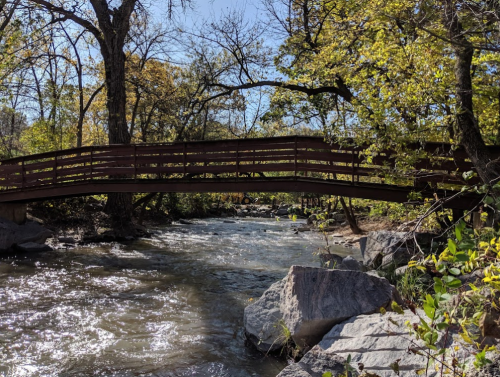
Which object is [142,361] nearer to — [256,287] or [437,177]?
[256,287]

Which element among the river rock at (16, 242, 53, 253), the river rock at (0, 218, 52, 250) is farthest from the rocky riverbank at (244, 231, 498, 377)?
the river rock at (0, 218, 52, 250)

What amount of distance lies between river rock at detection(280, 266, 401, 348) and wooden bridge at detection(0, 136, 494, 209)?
3.13 metres

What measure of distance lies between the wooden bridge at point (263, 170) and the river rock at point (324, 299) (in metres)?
3.13

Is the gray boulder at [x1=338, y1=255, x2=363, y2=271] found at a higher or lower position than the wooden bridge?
lower

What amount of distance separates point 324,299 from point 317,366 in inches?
39.5

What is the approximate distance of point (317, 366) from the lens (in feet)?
11.2

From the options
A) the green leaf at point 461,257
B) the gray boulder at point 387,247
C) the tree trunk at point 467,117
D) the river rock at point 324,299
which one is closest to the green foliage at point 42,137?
the gray boulder at point 387,247

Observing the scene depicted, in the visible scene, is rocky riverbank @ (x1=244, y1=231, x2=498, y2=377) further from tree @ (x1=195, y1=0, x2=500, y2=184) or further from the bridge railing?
the bridge railing

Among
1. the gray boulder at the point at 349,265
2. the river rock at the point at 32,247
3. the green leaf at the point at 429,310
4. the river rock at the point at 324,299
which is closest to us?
the green leaf at the point at 429,310

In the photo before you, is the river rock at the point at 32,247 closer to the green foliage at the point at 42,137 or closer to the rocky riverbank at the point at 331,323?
the green foliage at the point at 42,137

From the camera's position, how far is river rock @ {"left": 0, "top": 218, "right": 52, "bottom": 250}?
430 inches

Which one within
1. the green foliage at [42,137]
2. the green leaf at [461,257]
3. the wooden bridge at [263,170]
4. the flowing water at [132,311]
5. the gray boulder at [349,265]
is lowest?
the flowing water at [132,311]

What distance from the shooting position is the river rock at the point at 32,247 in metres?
11.1

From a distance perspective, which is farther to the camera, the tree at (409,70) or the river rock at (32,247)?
the river rock at (32,247)
